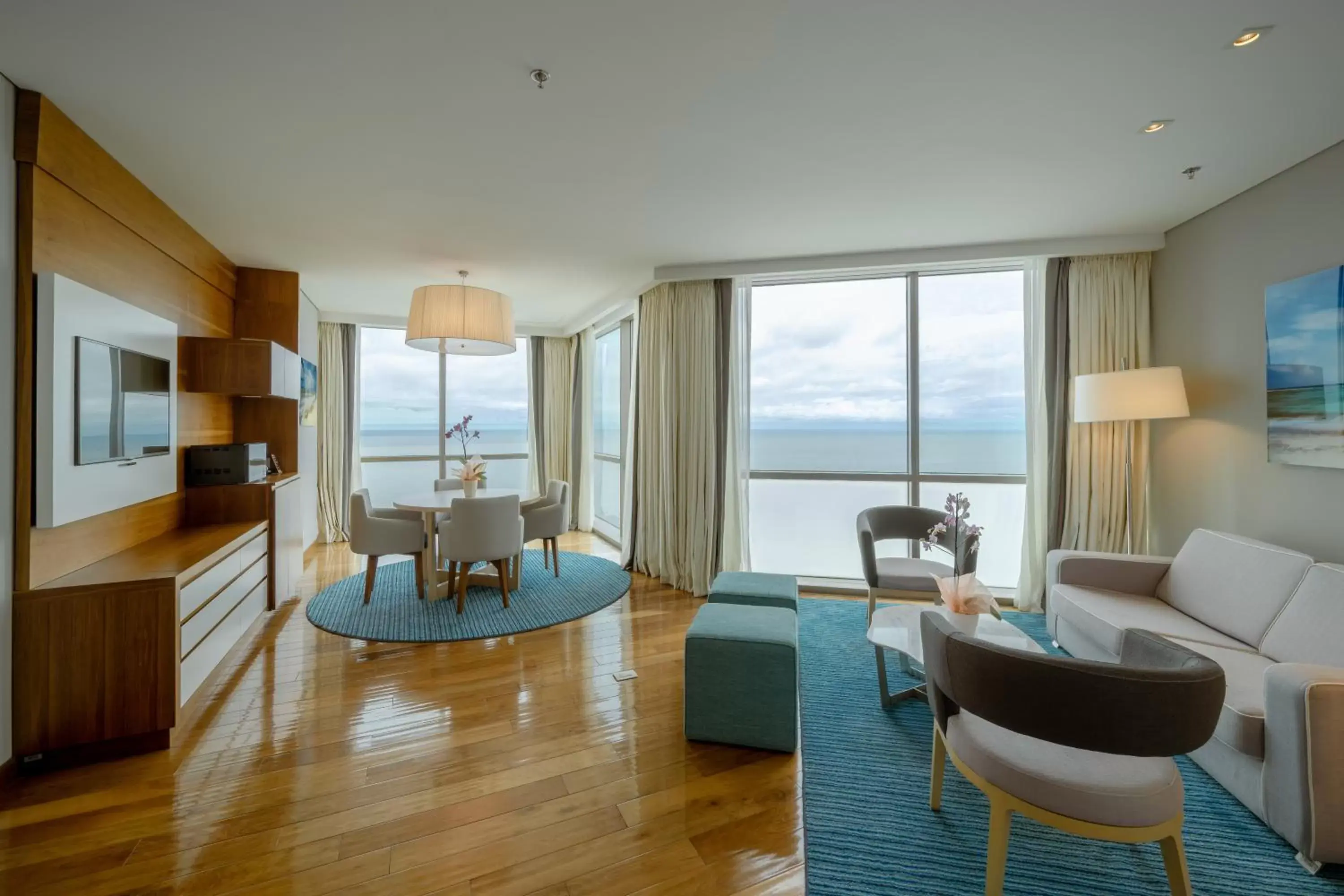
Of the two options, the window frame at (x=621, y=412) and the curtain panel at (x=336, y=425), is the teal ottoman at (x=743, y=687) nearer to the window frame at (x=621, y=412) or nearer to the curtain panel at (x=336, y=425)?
the window frame at (x=621, y=412)

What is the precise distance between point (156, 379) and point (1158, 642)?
4404 mm

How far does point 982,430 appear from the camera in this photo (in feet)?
14.2

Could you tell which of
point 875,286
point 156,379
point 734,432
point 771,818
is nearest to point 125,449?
point 156,379

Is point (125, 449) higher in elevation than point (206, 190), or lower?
lower

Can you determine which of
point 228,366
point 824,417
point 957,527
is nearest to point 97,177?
point 228,366

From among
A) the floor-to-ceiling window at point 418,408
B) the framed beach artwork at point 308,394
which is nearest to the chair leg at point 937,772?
the framed beach artwork at point 308,394

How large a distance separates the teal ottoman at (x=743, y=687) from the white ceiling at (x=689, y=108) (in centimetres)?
216

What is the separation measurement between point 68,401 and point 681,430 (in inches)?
137

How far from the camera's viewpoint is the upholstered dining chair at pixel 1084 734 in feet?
4.31

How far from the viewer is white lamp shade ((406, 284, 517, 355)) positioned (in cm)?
383

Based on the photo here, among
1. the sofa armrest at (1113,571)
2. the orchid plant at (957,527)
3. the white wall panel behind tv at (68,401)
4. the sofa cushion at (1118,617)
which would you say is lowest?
the sofa cushion at (1118,617)

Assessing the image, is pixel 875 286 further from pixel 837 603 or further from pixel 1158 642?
pixel 1158 642

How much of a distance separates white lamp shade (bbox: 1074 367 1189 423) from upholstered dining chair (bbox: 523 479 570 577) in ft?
12.6

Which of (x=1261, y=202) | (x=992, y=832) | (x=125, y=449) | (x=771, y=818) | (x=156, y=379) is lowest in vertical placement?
(x=771, y=818)
